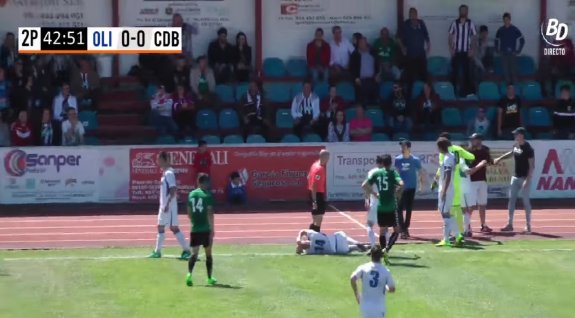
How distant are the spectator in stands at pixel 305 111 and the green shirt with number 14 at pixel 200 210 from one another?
14.4 m

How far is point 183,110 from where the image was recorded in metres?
34.8

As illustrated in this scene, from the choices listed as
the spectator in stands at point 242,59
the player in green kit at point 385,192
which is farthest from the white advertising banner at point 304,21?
the player in green kit at point 385,192

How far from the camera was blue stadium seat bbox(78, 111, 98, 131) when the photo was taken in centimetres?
3500

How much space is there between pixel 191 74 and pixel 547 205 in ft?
36.2

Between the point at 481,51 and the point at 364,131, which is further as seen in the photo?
the point at 481,51

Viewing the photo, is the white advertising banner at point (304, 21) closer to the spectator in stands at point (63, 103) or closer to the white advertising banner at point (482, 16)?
the white advertising banner at point (482, 16)

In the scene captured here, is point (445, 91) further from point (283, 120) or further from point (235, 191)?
point (235, 191)

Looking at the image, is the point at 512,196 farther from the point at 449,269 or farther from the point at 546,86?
the point at 546,86

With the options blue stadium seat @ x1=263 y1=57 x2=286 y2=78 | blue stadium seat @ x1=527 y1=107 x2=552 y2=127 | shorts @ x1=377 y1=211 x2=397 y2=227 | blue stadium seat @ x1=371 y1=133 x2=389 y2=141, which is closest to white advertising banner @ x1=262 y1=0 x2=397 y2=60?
blue stadium seat @ x1=263 y1=57 x2=286 y2=78

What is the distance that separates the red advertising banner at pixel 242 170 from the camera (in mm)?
32938

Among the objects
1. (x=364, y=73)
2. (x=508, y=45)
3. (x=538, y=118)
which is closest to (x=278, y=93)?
(x=364, y=73)

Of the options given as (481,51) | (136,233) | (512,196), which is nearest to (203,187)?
(136,233)

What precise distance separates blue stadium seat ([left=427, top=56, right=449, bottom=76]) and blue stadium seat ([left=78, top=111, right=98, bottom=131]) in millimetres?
10574

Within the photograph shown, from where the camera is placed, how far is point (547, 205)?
32562mm
